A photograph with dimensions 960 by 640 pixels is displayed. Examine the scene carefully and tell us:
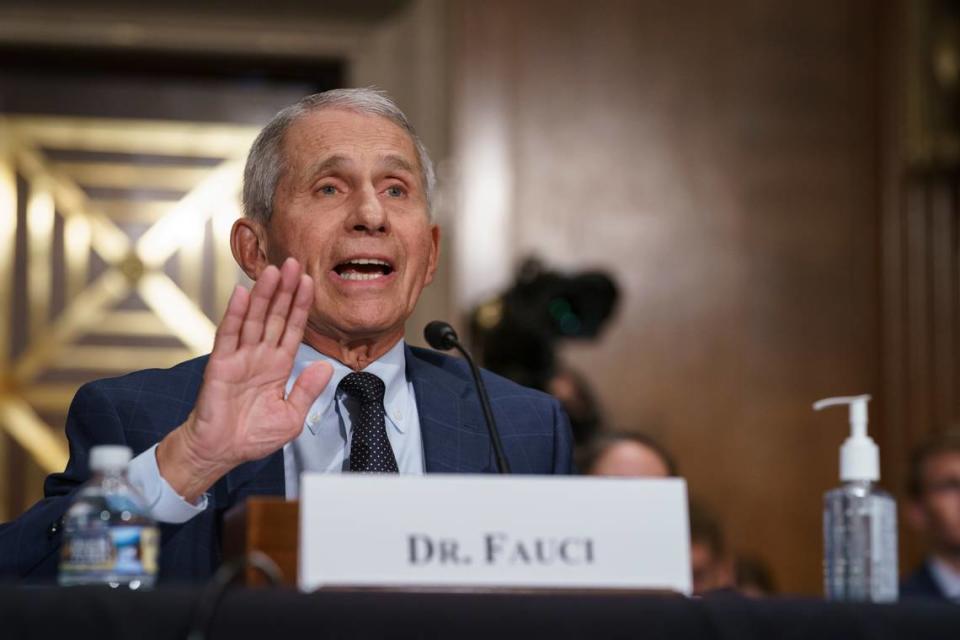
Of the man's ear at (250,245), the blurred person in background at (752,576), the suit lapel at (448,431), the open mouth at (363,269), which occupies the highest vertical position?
the man's ear at (250,245)

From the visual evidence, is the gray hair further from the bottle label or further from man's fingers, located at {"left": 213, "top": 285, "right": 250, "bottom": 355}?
the bottle label

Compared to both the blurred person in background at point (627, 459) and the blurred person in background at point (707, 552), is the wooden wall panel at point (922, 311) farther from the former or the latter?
the blurred person in background at point (627, 459)

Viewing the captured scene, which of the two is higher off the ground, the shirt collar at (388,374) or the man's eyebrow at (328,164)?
the man's eyebrow at (328,164)

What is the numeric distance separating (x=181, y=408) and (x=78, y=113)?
2.73m

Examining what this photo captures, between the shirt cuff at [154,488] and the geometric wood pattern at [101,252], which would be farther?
the geometric wood pattern at [101,252]

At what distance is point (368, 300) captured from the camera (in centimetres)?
228

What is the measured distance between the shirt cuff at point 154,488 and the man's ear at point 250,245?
0.68 metres

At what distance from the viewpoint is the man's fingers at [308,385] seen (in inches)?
71.1

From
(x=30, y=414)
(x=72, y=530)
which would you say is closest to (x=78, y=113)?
(x=30, y=414)

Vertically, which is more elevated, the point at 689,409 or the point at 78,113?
the point at 78,113

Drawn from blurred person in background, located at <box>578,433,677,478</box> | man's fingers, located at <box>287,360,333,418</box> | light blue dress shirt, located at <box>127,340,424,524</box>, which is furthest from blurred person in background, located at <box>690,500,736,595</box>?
man's fingers, located at <box>287,360,333,418</box>

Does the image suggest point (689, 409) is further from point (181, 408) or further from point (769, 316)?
point (181, 408)

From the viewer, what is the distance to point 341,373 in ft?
7.59

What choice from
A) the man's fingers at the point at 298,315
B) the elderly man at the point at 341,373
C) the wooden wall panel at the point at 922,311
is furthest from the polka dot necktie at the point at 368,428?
the wooden wall panel at the point at 922,311
